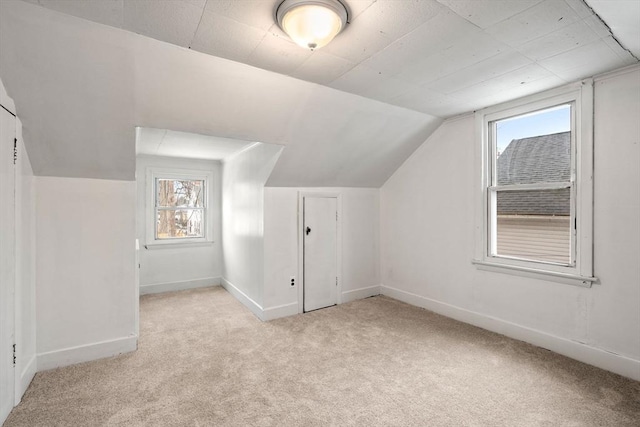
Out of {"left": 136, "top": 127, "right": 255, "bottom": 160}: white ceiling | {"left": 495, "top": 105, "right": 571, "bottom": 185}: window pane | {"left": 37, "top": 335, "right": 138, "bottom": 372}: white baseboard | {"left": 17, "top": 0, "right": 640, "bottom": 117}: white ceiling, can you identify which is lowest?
{"left": 37, "top": 335, "right": 138, "bottom": 372}: white baseboard

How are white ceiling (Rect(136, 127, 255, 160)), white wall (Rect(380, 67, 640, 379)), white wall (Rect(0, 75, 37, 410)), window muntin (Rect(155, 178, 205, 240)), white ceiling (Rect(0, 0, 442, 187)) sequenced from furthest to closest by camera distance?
1. window muntin (Rect(155, 178, 205, 240))
2. white ceiling (Rect(136, 127, 255, 160))
3. white wall (Rect(380, 67, 640, 379))
4. white wall (Rect(0, 75, 37, 410))
5. white ceiling (Rect(0, 0, 442, 187))

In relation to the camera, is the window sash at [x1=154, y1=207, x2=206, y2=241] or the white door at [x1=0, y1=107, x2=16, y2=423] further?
the window sash at [x1=154, y1=207, x2=206, y2=241]

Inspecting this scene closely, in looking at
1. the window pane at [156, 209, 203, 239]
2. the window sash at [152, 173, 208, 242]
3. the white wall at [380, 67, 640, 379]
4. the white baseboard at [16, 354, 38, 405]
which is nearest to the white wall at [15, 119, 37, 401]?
the white baseboard at [16, 354, 38, 405]

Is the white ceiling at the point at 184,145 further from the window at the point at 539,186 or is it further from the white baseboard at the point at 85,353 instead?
the window at the point at 539,186

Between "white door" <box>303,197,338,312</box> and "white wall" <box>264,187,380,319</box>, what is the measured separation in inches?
4.6

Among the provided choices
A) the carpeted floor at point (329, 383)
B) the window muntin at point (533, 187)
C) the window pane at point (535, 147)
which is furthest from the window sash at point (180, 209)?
the window pane at point (535, 147)

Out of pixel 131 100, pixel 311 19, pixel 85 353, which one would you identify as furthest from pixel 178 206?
pixel 311 19

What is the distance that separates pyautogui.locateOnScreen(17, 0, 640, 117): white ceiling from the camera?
1613 millimetres

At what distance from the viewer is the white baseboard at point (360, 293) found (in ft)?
13.9

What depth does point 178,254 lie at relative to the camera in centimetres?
486

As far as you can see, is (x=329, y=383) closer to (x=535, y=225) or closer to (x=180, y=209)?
(x=535, y=225)

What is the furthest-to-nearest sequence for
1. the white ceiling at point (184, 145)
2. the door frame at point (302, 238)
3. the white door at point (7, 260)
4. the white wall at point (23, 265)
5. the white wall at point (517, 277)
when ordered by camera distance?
the door frame at point (302, 238) → the white ceiling at point (184, 145) → the white wall at point (517, 277) → the white wall at point (23, 265) → the white door at point (7, 260)

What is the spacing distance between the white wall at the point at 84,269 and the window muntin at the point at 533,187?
3667mm

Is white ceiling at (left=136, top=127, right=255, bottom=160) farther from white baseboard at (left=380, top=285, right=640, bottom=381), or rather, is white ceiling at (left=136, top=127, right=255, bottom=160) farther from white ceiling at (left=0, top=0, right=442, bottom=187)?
white baseboard at (left=380, top=285, right=640, bottom=381)
